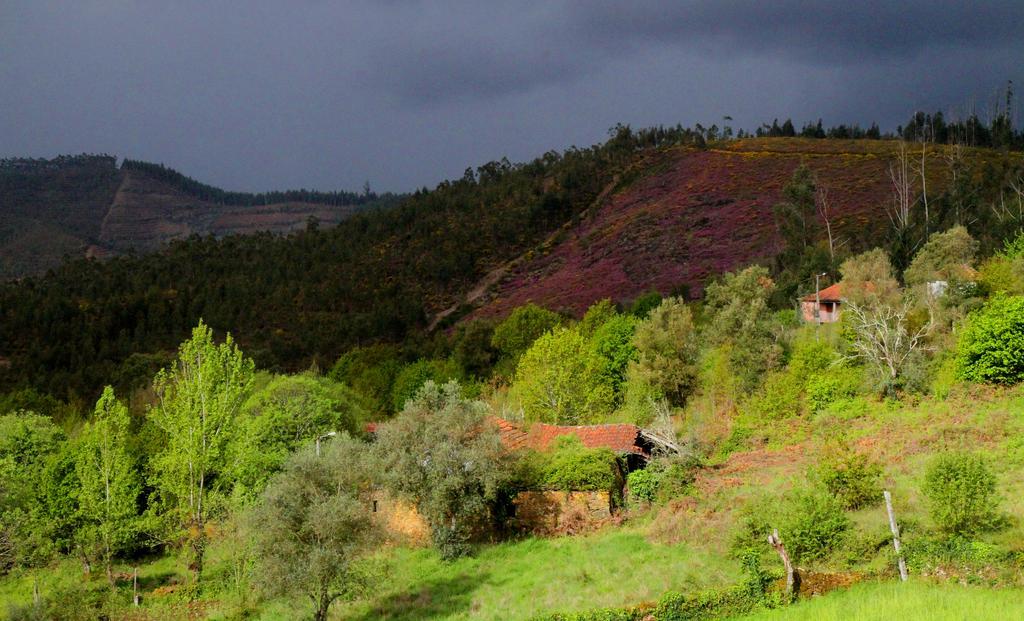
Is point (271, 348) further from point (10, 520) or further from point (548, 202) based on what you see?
point (10, 520)

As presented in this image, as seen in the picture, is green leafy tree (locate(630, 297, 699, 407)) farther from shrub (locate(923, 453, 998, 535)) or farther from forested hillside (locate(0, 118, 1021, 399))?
shrub (locate(923, 453, 998, 535))

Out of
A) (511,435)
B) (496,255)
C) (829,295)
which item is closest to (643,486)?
(511,435)

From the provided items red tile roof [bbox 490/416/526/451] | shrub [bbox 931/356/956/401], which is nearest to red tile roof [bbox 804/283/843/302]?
shrub [bbox 931/356/956/401]

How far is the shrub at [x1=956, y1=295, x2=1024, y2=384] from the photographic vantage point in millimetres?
31516

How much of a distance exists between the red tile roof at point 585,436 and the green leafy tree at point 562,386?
34.1 feet

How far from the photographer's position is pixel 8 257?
6708 inches

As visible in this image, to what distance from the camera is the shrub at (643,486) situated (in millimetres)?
30266

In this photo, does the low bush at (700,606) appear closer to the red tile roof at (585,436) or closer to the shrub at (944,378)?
the red tile roof at (585,436)

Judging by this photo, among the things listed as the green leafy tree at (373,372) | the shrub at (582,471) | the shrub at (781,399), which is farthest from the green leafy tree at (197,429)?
the green leafy tree at (373,372)

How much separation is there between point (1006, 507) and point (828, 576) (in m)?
6.07

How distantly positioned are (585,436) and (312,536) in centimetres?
1297

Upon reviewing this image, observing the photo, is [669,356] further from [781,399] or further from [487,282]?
[487,282]

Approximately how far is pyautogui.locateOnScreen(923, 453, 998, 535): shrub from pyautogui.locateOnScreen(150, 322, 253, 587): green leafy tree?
26570mm

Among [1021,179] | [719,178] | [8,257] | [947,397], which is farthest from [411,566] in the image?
[8,257]
